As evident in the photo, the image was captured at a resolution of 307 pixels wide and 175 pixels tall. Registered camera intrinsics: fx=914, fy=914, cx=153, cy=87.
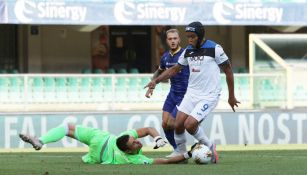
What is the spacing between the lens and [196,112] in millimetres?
13688

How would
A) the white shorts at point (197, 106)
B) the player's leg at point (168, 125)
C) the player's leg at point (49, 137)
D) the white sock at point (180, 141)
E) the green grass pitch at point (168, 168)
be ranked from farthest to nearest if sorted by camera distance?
1. the player's leg at point (168, 125)
2. the white sock at point (180, 141)
3. the white shorts at point (197, 106)
4. the player's leg at point (49, 137)
5. the green grass pitch at point (168, 168)

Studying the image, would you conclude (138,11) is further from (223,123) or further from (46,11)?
(223,123)

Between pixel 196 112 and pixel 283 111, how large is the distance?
891cm

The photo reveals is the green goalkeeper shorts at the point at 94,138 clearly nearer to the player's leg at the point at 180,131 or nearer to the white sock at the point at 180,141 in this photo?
the player's leg at the point at 180,131

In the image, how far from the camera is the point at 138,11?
25.5 meters

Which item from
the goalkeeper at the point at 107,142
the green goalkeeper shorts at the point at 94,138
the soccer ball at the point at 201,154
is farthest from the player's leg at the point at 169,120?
the green goalkeeper shorts at the point at 94,138

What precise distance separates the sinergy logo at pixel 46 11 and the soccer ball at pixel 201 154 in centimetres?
1185

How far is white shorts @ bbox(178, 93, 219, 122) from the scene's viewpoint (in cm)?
1370

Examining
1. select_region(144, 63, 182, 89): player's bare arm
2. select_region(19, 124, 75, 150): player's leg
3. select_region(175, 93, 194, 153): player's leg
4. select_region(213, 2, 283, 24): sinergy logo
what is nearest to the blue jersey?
select_region(144, 63, 182, 89): player's bare arm

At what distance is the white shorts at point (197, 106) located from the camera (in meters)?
13.7

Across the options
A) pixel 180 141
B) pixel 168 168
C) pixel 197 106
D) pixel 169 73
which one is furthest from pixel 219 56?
pixel 168 168

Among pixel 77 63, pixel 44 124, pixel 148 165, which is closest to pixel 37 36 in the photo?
pixel 77 63

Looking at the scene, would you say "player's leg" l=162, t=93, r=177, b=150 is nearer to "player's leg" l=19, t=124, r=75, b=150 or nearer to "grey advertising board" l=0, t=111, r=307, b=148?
"player's leg" l=19, t=124, r=75, b=150

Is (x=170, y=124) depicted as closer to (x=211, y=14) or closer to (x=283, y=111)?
(x=283, y=111)
